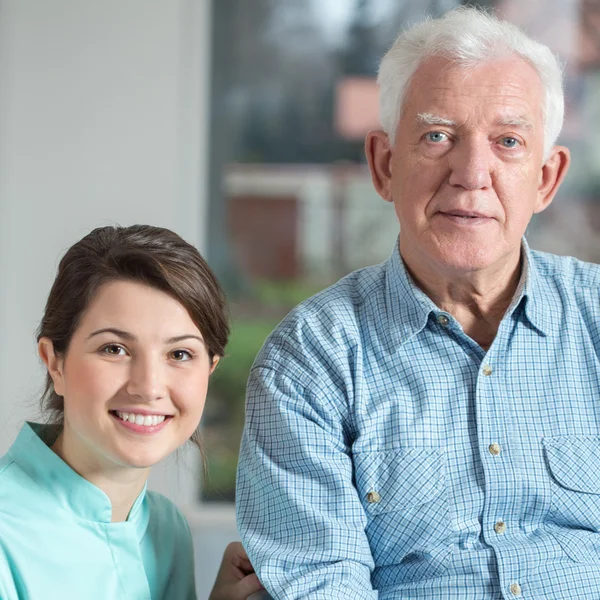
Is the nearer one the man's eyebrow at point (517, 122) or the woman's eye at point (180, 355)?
the woman's eye at point (180, 355)

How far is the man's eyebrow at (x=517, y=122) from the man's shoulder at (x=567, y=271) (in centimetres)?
34

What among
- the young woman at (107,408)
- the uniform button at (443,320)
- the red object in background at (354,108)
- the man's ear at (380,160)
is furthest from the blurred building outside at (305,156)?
the young woman at (107,408)

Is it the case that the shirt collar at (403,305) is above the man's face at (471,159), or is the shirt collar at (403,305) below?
below

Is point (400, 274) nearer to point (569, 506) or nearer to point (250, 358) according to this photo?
point (569, 506)

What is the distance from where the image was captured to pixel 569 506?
1.74 metres

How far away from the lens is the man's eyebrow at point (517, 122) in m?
1.78

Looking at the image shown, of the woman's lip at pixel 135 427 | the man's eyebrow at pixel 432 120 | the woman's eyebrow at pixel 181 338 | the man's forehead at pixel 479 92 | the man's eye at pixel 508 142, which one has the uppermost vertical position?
the man's forehead at pixel 479 92

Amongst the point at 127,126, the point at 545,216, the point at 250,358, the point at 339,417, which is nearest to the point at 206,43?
the point at 127,126

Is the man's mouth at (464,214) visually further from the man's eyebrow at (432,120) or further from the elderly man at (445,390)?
the man's eyebrow at (432,120)

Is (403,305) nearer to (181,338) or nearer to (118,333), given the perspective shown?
(181,338)

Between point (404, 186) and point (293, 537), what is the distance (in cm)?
73

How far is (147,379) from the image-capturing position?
1.56 meters

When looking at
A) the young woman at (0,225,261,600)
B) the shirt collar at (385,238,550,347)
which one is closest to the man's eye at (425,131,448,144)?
the shirt collar at (385,238,550,347)

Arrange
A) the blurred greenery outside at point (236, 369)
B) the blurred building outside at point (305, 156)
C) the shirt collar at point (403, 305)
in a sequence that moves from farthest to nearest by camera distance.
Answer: the blurred greenery outside at point (236, 369) < the blurred building outside at point (305, 156) < the shirt collar at point (403, 305)
